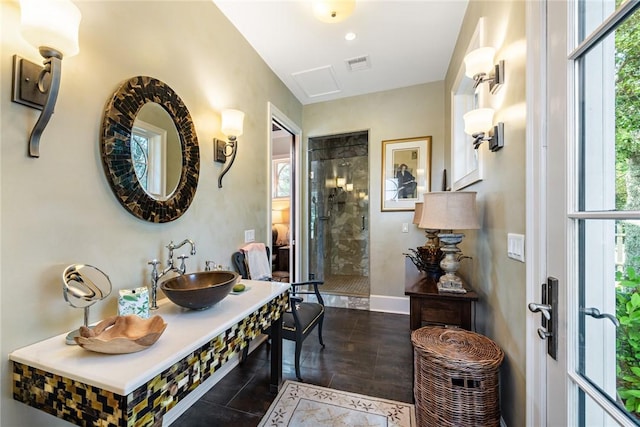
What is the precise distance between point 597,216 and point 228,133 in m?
2.10

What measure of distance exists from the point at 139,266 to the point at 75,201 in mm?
454

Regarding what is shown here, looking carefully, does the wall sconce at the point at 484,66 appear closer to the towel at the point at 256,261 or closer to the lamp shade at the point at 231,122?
the lamp shade at the point at 231,122

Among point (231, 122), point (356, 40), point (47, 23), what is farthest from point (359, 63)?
point (47, 23)

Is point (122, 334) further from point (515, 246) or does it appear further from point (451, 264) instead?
point (451, 264)

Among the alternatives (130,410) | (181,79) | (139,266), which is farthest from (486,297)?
(181,79)

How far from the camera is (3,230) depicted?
34.5 inches

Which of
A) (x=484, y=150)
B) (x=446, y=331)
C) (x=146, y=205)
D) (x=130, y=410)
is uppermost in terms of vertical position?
(x=484, y=150)

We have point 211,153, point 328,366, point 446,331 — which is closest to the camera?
point 446,331

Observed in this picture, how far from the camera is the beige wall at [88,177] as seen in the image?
0.91m

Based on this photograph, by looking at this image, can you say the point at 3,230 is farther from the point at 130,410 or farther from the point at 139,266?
the point at 130,410

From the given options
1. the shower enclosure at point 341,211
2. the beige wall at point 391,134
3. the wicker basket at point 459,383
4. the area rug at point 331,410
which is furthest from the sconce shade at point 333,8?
the area rug at point 331,410

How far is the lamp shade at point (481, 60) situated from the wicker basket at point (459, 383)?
63.2 inches

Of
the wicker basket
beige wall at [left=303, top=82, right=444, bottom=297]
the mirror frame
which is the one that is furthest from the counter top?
beige wall at [left=303, top=82, right=444, bottom=297]

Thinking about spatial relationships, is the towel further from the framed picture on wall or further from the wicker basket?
the framed picture on wall
